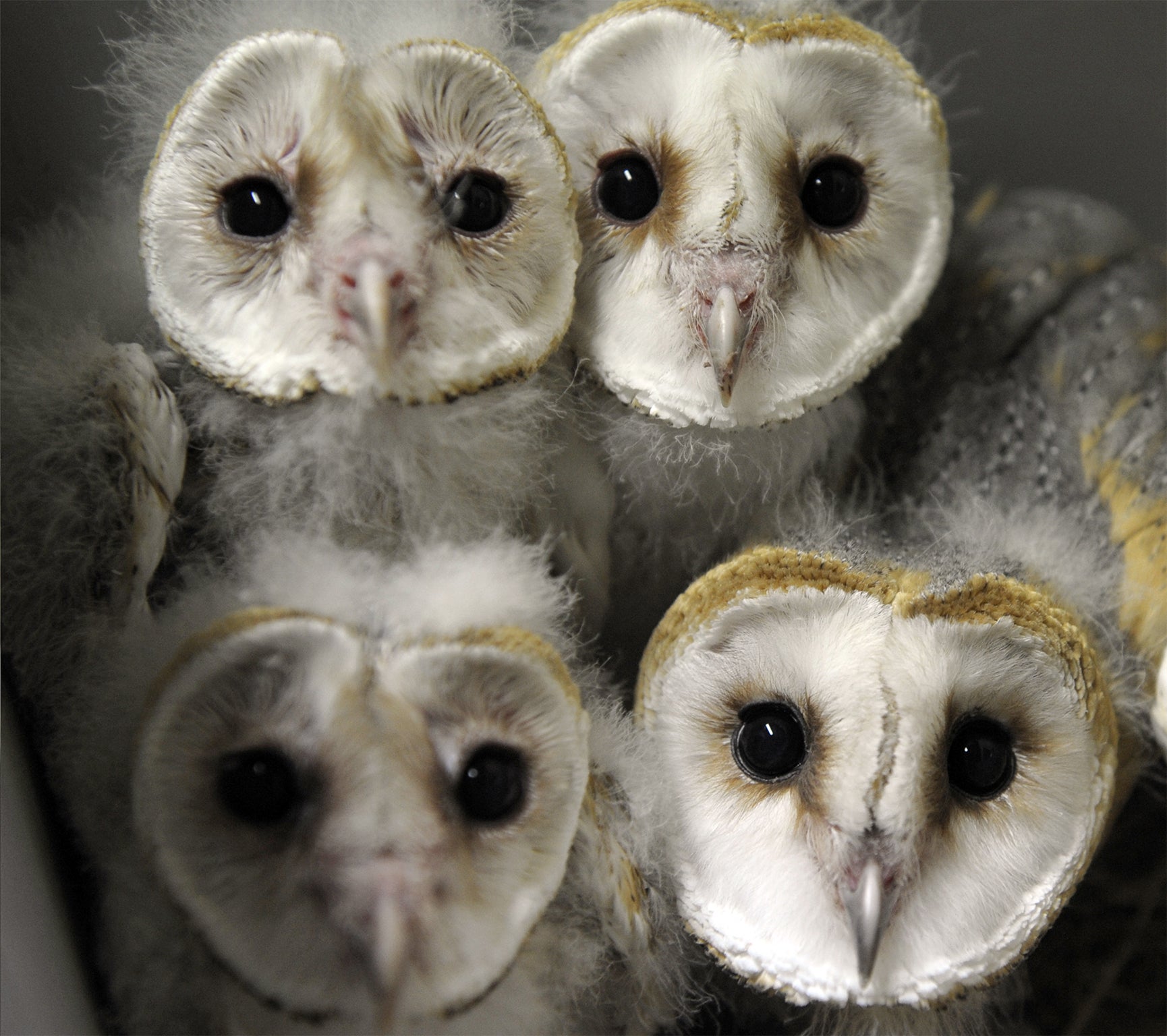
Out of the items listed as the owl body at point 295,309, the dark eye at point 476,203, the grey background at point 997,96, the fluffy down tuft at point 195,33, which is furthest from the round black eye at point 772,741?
A: the grey background at point 997,96

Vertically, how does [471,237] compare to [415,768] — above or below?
above

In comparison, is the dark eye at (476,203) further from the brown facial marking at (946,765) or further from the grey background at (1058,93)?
the grey background at (1058,93)

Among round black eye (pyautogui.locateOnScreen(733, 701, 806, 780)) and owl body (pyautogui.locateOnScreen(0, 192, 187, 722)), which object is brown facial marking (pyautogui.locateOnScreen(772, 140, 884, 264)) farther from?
owl body (pyautogui.locateOnScreen(0, 192, 187, 722))

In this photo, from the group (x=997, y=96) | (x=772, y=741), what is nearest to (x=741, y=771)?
(x=772, y=741)

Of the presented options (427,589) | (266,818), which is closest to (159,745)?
(266,818)

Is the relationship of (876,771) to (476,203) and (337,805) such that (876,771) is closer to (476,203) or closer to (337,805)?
(337,805)

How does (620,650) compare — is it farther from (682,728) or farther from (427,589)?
(427,589)

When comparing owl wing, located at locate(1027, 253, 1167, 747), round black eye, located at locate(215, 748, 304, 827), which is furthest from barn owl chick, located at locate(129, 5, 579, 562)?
owl wing, located at locate(1027, 253, 1167, 747)

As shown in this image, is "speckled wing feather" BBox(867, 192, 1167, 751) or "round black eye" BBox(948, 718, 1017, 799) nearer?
"round black eye" BBox(948, 718, 1017, 799)
